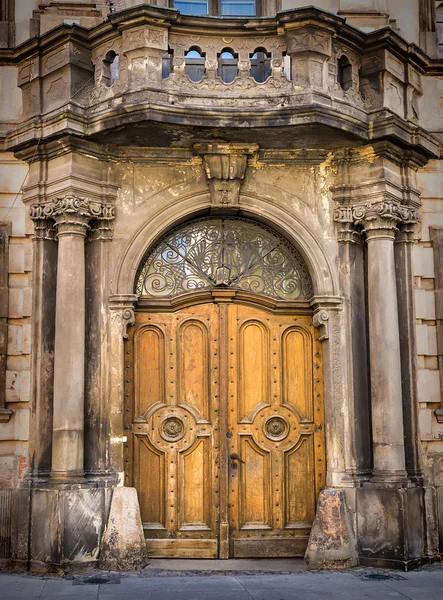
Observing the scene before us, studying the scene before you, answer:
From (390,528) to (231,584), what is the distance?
191 centimetres

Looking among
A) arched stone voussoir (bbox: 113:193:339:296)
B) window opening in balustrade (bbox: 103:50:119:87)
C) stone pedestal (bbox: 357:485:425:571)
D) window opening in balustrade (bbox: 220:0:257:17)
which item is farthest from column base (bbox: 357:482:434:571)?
window opening in balustrade (bbox: 220:0:257:17)

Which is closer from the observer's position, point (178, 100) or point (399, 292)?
point (178, 100)

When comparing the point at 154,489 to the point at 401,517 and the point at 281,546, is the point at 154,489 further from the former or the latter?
the point at 401,517

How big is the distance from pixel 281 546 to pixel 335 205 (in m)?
3.98

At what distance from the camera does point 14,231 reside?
9.36 m

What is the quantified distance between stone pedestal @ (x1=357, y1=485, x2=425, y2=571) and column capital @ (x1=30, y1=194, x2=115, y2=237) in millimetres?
4240

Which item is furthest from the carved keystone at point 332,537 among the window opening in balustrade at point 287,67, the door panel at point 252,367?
the window opening in balustrade at point 287,67

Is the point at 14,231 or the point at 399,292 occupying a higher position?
the point at 14,231

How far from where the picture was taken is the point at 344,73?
9391mm

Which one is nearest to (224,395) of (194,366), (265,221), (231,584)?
(194,366)

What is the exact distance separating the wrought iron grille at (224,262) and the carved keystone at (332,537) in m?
2.43

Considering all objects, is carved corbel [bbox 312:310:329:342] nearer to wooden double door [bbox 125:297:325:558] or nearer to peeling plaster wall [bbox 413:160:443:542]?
wooden double door [bbox 125:297:325:558]

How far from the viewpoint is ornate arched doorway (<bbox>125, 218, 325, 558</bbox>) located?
924 cm

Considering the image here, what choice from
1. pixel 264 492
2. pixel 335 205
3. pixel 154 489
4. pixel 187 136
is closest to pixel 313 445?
pixel 264 492
